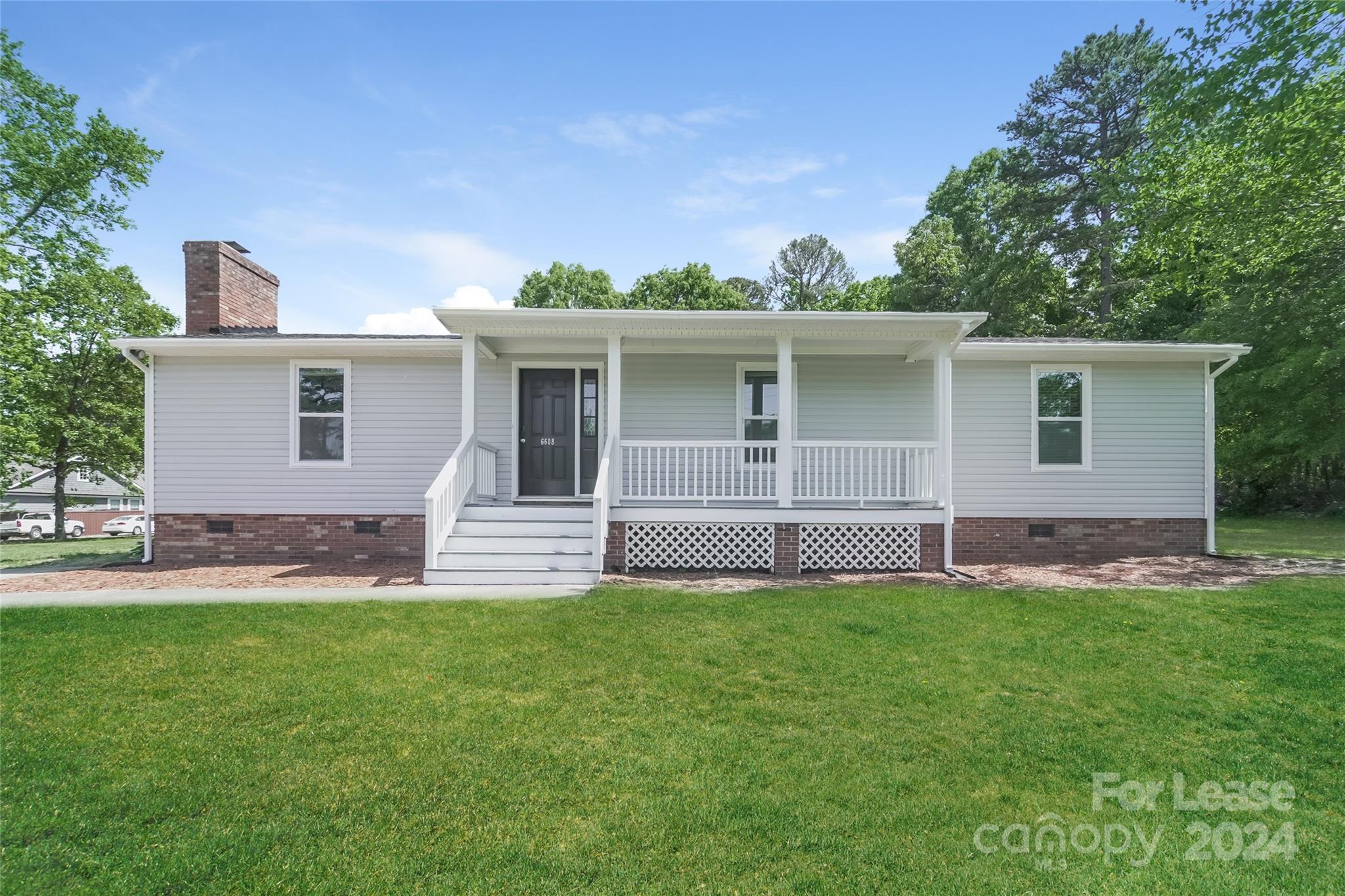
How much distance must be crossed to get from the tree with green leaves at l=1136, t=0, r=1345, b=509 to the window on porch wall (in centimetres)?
822

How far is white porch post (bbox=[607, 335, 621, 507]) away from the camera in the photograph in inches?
347

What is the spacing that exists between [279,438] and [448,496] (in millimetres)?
3926

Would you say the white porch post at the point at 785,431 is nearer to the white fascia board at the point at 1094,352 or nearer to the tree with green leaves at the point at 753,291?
the white fascia board at the point at 1094,352

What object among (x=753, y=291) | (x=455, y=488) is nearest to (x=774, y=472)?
(x=455, y=488)

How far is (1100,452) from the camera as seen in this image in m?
10.4

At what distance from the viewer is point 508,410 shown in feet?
34.3

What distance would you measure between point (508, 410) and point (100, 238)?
66.9 feet

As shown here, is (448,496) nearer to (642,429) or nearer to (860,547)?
(642,429)

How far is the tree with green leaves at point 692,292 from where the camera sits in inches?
1239

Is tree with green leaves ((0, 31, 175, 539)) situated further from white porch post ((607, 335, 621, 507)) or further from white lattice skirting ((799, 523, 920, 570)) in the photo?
white lattice skirting ((799, 523, 920, 570))

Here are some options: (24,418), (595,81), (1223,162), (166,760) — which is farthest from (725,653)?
(24,418)

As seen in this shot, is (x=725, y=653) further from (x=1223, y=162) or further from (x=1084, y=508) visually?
(x=1223, y=162)

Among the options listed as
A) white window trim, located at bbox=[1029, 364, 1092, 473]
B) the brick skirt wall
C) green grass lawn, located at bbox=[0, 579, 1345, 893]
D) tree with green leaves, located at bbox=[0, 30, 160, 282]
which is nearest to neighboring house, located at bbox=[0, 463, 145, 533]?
tree with green leaves, located at bbox=[0, 30, 160, 282]

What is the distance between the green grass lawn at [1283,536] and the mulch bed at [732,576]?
170cm
